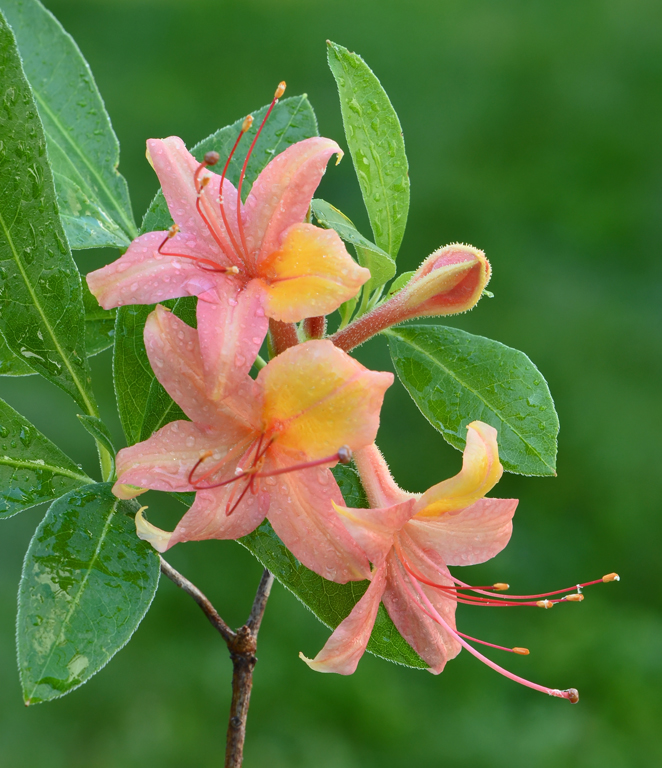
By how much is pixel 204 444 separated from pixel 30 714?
7.84 ft

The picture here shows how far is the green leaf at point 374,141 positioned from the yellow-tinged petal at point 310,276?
0.17 meters

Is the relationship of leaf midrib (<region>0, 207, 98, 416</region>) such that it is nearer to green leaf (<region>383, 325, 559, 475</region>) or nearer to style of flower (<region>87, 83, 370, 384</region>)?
style of flower (<region>87, 83, 370, 384</region>)

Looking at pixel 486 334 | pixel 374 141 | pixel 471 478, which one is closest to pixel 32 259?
pixel 374 141

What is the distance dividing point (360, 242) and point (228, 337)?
0.19 metres

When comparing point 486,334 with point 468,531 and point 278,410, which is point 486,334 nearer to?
point 468,531

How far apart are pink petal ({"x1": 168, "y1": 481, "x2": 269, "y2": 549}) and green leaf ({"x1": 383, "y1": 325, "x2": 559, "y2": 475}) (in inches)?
10.5

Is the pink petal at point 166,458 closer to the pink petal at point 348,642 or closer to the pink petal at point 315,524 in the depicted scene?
the pink petal at point 315,524

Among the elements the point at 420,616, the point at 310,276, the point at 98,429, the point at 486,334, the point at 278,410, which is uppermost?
the point at 310,276

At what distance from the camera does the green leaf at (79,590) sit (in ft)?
2.64

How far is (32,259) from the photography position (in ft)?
3.18

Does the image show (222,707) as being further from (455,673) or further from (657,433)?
(657,433)

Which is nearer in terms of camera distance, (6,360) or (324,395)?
(324,395)

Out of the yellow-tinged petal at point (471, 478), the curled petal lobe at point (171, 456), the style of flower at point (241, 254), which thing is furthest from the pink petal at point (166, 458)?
the yellow-tinged petal at point (471, 478)

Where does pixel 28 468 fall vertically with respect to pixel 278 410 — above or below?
below
